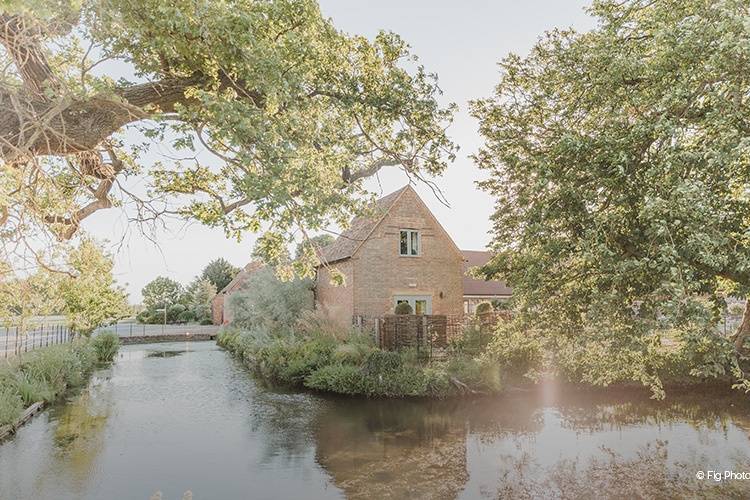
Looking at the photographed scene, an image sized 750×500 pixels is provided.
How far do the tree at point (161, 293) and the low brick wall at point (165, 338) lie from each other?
577 inches

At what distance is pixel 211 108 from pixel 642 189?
5836 mm

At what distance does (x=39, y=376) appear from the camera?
1534cm

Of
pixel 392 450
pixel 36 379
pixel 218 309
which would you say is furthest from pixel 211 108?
pixel 218 309

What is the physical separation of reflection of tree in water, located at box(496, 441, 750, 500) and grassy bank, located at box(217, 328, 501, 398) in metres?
5.08

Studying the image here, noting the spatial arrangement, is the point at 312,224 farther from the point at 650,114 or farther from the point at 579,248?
the point at 650,114

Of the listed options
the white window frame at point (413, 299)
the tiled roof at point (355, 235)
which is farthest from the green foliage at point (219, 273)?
the white window frame at point (413, 299)

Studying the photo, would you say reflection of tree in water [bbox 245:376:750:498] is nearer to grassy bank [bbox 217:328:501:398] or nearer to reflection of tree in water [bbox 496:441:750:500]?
reflection of tree in water [bbox 496:441:750:500]

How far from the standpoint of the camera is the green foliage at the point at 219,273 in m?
56.3

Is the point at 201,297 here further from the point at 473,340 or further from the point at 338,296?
the point at 473,340

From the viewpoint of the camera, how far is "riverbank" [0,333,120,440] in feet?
39.8

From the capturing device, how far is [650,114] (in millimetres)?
7578

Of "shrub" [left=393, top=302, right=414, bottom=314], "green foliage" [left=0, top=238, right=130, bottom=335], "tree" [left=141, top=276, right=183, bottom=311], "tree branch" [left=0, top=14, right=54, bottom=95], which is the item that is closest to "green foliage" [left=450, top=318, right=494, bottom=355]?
"shrub" [left=393, top=302, right=414, bottom=314]

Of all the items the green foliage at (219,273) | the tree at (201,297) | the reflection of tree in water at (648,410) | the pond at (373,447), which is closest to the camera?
the pond at (373,447)

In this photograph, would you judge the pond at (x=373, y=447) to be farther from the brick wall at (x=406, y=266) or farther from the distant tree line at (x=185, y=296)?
the distant tree line at (x=185, y=296)
